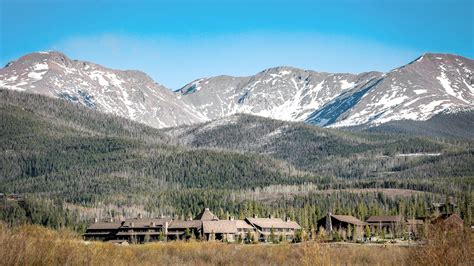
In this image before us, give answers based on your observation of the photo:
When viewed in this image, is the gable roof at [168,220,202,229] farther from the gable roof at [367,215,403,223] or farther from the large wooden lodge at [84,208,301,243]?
the gable roof at [367,215,403,223]

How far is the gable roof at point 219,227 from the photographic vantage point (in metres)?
127

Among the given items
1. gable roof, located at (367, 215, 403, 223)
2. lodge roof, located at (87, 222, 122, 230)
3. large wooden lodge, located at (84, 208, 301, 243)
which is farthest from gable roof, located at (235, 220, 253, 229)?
→ gable roof, located at (367, 215, 403, 223)

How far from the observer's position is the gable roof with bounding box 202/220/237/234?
417 feet

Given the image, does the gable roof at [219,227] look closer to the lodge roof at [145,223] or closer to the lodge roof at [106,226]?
the lodge roof at [145,223]

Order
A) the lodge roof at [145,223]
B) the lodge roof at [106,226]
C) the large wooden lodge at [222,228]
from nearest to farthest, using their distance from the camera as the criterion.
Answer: the large wooden lodge at [222,228] < the lodge roof at [145,223] < the lodge roof at [106,226]

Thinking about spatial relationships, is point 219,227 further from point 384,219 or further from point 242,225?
point 384,219

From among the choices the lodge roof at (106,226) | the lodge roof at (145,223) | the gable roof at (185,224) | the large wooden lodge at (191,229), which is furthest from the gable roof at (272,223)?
the lodge roof at (106,226)

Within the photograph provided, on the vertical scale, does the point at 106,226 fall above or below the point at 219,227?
above

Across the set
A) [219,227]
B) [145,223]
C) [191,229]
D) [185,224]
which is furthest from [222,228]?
[145,223]

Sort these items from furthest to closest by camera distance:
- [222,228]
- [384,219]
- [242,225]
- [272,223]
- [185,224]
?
[384,219] → [272,223] → [185,224] → [242,225] → [222,228]

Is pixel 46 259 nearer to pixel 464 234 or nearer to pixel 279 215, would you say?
pixel 464 234

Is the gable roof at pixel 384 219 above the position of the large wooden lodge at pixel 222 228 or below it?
above

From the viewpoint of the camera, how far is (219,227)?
12888 centimetres

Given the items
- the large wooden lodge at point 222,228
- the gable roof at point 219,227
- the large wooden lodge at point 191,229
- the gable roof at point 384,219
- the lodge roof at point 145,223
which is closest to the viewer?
the large wooden lodge at point 222,228
